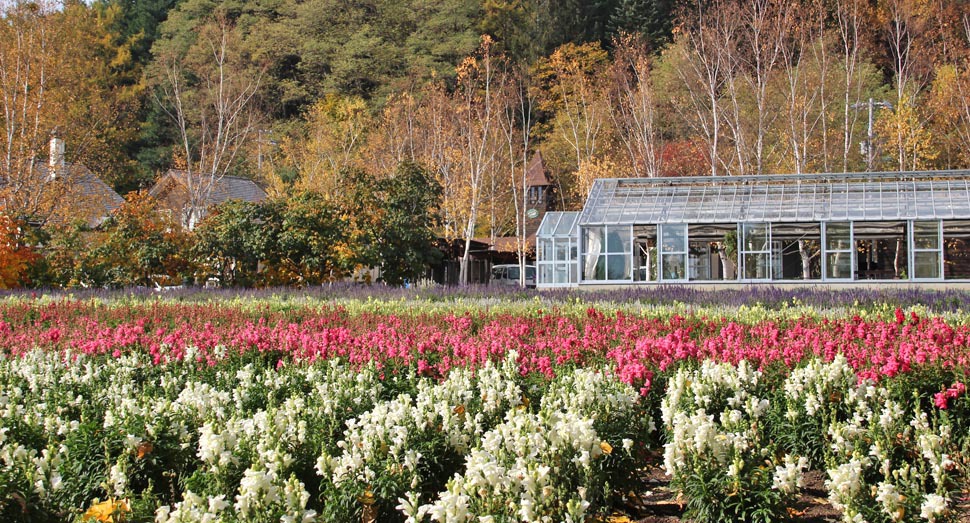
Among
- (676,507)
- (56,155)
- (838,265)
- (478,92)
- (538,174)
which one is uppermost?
(478,92)

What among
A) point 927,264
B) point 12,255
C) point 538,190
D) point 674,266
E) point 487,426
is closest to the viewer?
point 487,426

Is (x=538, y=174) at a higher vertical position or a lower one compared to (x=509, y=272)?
higher

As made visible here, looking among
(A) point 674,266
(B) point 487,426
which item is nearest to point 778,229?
(A) point 674,266

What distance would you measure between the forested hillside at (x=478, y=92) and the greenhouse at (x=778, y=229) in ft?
14.0

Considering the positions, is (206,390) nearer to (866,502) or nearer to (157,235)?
(866,502)

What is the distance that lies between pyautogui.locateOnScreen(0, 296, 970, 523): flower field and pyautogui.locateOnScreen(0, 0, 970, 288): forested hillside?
563 inches

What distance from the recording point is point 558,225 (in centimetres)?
2823

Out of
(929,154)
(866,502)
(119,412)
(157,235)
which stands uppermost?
(929,154)

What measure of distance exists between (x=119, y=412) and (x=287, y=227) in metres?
15.2

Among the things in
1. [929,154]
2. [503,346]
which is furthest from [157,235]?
[929,154]

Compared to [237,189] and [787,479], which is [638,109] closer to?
[237,189]

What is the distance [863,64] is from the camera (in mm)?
37969

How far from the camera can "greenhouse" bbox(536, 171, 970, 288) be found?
23.6 m

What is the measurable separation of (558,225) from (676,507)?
22.8 meters
